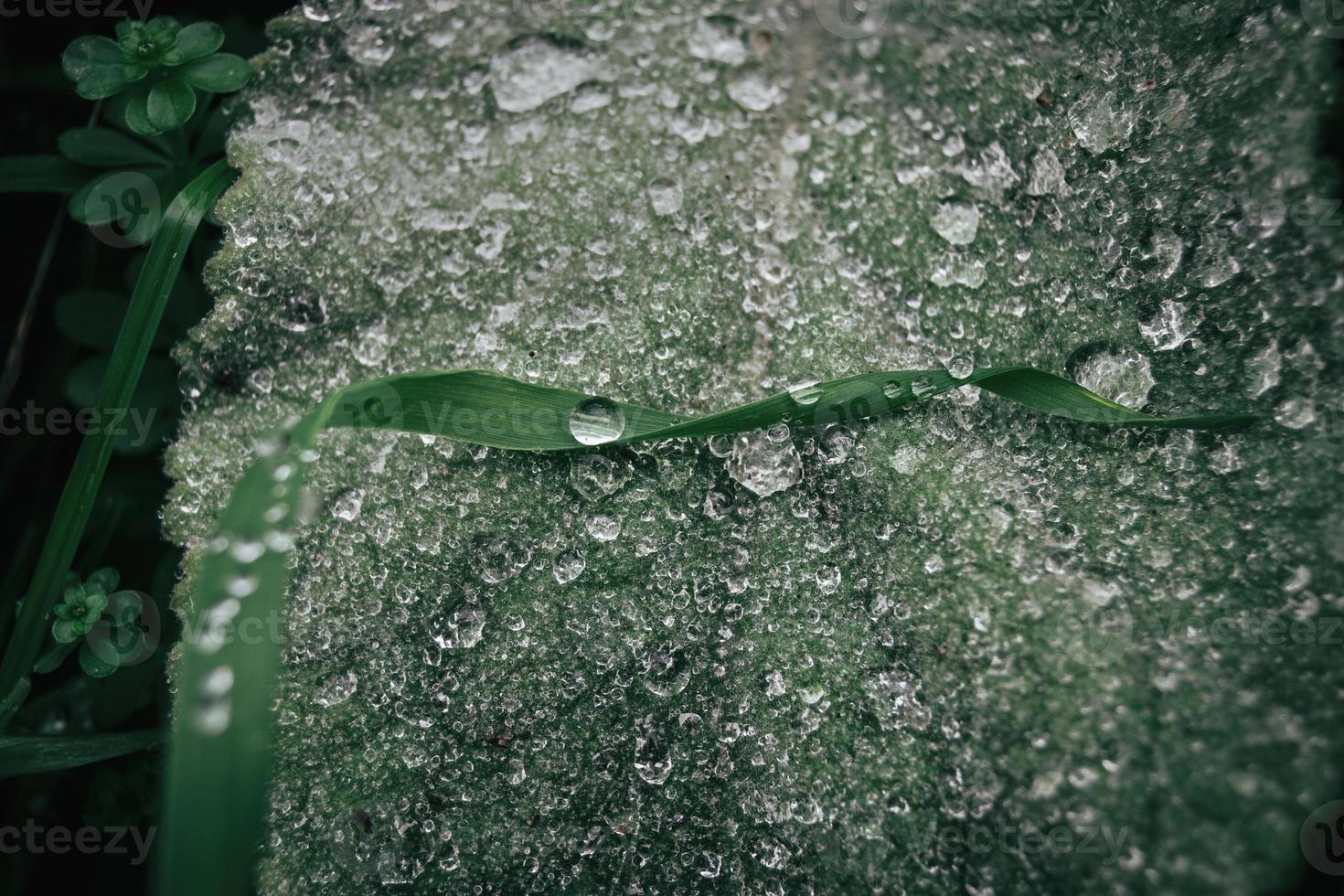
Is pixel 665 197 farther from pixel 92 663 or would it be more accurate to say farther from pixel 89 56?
pixel 92 663

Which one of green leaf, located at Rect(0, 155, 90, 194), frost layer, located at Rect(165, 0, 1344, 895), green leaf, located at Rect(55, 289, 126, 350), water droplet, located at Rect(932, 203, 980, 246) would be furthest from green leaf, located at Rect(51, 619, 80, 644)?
water droplet, located at Rect(932, 203, 980, 246)

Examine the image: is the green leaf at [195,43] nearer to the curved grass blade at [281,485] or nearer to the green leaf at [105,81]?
the green leaf at [105,81]

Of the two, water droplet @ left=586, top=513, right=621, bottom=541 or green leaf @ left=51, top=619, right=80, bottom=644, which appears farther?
green leaf @ left=51, top=619, right=80, bottom=644

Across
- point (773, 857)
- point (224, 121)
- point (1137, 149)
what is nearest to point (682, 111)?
point (1137, 149)

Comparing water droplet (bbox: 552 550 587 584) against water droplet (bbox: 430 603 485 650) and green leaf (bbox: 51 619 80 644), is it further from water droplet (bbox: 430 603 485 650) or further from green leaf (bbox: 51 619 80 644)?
green leaf (bbox: 51 619 80 644)

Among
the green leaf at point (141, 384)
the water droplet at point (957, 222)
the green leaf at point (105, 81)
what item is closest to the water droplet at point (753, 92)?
the water droplet at point (957, 222)
